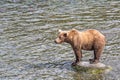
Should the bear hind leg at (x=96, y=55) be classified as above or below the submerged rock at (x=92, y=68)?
above

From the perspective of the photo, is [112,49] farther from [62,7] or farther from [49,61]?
[62,7]

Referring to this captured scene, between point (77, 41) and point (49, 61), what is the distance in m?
1.74

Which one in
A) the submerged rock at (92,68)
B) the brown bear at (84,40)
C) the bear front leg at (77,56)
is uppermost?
the brown bear at (84,40)

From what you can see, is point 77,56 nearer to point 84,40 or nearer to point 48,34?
point 84,40

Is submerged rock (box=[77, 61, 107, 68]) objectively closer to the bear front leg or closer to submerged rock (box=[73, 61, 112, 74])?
submerged rock (box=[73, 61, 112, 74])

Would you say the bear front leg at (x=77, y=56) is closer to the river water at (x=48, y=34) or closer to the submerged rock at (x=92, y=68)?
the submerged rock at (x=92, y=68)

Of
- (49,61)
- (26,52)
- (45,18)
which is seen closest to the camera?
(49,61)

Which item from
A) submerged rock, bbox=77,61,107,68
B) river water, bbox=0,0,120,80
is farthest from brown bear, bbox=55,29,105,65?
river water, bbox=0,0,120,80

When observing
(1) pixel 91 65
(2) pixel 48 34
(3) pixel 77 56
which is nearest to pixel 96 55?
(1) pixel 91 65

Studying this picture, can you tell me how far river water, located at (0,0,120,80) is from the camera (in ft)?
44.7

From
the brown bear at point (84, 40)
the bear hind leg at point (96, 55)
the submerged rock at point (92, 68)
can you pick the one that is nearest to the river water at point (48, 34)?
the submerged rock at point (92, 68)

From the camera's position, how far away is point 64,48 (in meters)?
16.4

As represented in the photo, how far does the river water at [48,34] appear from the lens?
13.6 meters

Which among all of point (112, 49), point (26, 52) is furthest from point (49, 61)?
point (112, 49)
